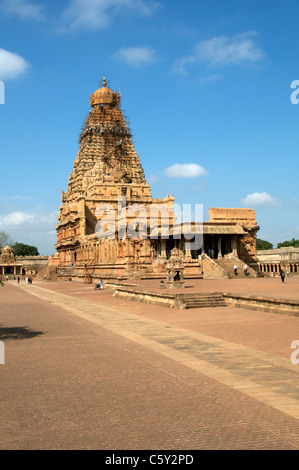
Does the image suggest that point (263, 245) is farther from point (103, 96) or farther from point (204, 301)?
point (204, 301)

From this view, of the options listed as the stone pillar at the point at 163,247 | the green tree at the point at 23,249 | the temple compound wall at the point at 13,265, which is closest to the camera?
the stone pillar at the point at 163,247

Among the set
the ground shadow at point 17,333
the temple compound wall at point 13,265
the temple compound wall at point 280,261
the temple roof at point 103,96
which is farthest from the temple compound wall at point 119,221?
the temple compound wall at point 13,265

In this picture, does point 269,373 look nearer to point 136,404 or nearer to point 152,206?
point 136,404

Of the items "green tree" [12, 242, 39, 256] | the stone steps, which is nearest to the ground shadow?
the stone steps

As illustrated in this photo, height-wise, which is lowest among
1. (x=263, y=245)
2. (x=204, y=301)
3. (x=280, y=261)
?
(x=204, y=301)

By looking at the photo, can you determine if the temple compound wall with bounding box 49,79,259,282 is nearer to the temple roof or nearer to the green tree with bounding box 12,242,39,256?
the temple roof

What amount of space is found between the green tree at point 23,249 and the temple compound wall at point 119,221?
84249 millimetres

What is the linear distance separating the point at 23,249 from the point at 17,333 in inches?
6266

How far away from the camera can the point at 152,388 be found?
24.1ft

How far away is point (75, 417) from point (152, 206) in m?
63.4

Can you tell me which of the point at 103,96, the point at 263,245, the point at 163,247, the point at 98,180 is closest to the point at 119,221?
the point at 163,247

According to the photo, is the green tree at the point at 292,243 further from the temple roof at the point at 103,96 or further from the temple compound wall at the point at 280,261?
the temple roof at the point at 103,96

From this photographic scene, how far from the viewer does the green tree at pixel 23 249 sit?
163625 millimetres

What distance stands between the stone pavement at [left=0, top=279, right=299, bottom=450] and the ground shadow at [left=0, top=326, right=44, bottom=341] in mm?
50
